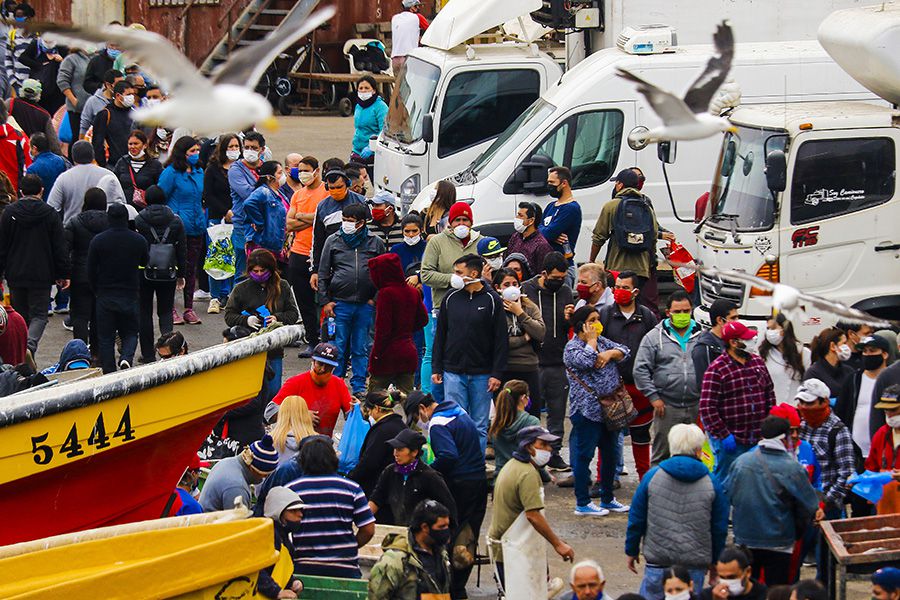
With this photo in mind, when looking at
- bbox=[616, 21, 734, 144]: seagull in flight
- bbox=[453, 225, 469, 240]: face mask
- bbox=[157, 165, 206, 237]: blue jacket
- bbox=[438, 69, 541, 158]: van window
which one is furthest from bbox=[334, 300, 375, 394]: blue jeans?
bbox=[616, 21, 734, 144]: seagull in flight

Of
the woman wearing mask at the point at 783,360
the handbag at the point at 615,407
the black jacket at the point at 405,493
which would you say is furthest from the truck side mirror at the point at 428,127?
the black jacket at the point at 405,493

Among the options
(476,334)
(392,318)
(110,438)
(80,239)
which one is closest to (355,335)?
(392,318)

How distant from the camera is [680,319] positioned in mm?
11852

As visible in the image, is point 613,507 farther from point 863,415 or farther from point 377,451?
point 377,451

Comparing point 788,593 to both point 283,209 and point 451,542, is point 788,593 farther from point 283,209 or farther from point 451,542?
point 283,209

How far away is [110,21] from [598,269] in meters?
19.8

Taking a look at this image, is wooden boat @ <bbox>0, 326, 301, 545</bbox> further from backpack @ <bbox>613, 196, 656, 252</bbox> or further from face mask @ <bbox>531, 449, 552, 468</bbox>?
backpack @ <bbox>613, 196, 656, 252</bbox>

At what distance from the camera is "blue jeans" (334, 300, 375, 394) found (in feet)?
46.2

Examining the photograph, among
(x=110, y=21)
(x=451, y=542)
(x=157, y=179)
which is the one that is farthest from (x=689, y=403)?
(x=110, y=21)

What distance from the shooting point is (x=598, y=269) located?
1284 cm

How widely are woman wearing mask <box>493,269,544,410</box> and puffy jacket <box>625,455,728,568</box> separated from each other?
286 centimetres

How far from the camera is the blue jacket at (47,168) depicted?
1758 cm

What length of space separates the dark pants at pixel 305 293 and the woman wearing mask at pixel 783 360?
529 centimetres

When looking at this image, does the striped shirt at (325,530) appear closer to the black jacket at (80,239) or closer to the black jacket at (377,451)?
the black jacket at (377,451)
